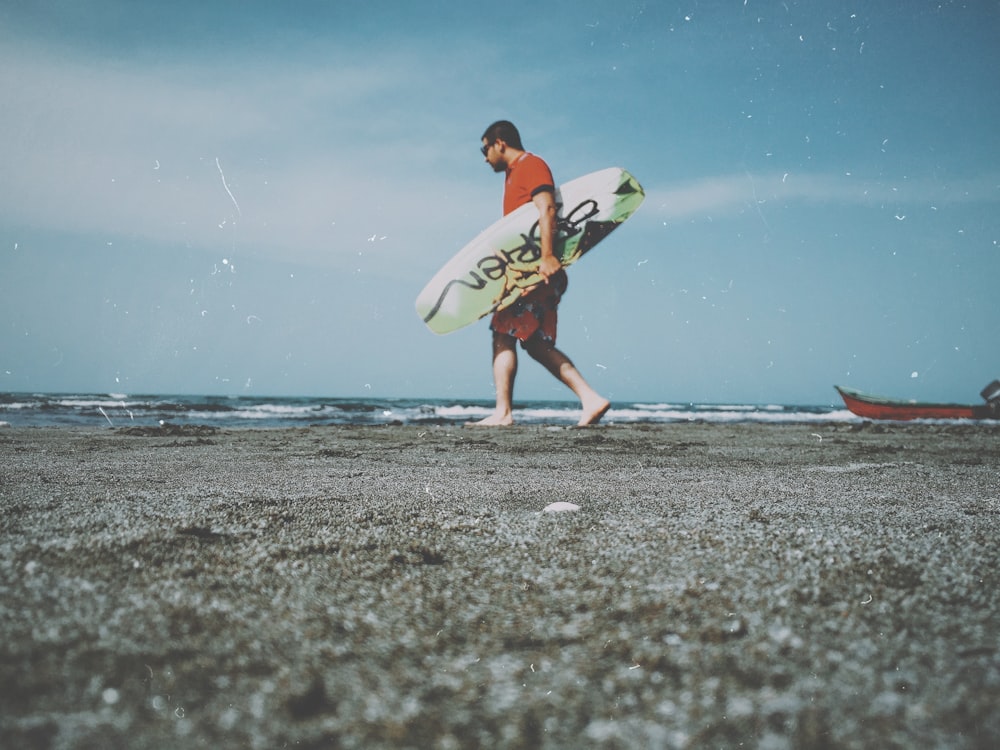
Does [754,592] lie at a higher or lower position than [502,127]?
lower

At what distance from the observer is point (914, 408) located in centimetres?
1002

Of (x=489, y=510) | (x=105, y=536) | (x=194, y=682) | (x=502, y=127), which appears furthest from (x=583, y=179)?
(x=194, y=682)

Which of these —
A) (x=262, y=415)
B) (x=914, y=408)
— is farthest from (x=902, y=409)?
(x=262, y=415)

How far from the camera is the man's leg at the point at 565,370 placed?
15.1ft

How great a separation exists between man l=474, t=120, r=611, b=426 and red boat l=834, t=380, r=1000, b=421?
25.2ft

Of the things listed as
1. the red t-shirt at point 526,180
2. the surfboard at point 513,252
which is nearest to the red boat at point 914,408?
the surfboard at point 513,252

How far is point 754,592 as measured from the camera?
0.78m

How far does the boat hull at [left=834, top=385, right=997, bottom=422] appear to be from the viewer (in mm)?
9422

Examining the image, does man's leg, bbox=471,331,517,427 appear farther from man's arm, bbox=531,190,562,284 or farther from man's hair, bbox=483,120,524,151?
man's hair, bbox=483,120,524,151

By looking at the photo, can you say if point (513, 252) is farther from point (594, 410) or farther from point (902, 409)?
point (902, 409)

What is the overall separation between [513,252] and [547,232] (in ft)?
1.28

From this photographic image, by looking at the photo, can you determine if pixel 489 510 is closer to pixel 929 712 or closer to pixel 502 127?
pixel 929 712

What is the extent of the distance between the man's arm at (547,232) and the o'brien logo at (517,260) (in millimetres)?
143

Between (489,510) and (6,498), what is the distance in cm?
105
